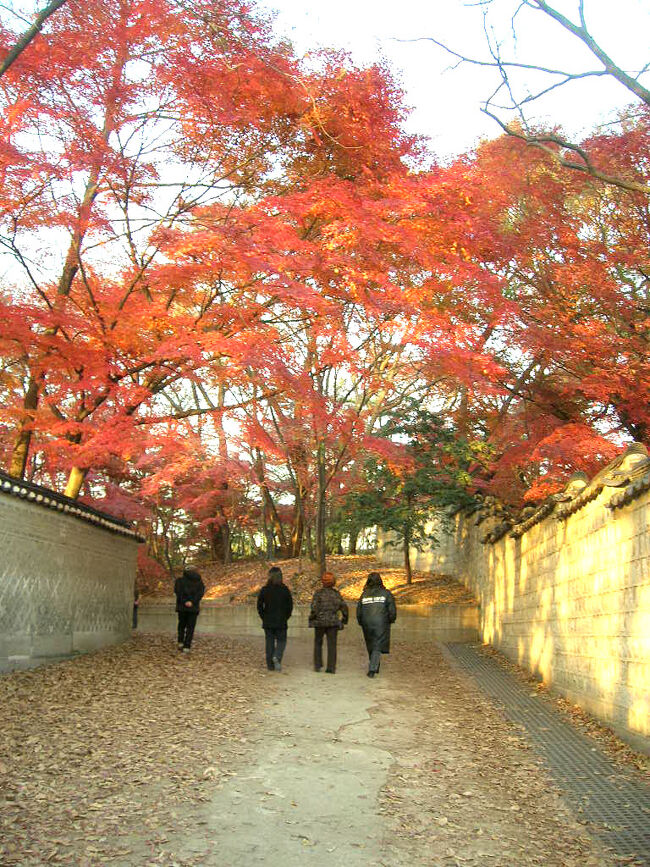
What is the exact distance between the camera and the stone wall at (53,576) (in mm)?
10531

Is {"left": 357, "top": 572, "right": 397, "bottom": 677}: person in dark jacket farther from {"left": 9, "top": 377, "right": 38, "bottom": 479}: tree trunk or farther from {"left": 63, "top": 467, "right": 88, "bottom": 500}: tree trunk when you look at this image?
{"left": 9, "top": 377, "right": 38, "bottom": 479}: tree trunk

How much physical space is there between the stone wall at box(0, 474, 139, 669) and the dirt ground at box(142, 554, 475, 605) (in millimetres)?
7440

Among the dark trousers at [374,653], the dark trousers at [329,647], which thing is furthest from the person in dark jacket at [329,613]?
the dark trousers at [374,653]

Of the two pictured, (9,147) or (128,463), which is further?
(128,463)

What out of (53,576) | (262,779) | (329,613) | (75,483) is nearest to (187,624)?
(53,576)

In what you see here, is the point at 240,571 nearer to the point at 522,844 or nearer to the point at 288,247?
the point at 288,247

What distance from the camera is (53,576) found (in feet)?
39.3

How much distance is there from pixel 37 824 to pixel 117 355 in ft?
25.2

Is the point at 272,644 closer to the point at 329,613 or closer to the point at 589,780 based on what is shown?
the point at 329,613

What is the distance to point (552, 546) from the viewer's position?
1129 cm

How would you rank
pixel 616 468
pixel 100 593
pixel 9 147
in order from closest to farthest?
1. pixel 616 468
2. pixel 9 147
3. pixel 100 593

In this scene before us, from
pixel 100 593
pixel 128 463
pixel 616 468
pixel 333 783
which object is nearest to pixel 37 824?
pixel 333 783

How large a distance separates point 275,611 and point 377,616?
5.12 feet

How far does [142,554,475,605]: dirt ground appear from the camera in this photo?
71.4ft
